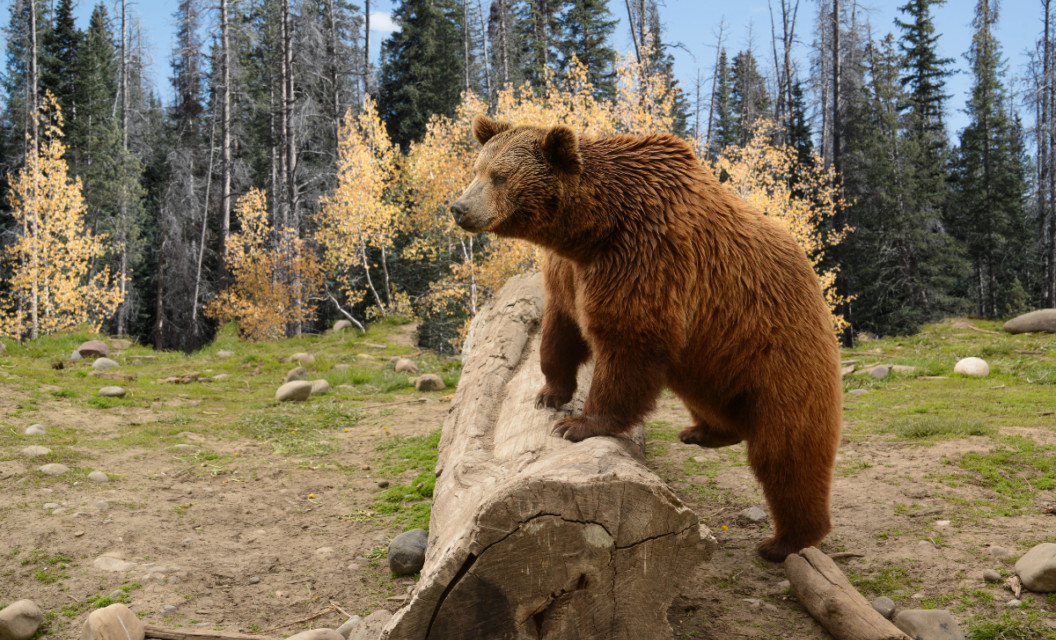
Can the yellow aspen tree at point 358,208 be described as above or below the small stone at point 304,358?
above

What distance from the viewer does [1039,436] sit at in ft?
17.6

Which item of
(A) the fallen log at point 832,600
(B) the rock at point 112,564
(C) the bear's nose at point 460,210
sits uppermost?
(C) the bear's nose at point 460,210

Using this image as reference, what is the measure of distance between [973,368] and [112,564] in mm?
9939

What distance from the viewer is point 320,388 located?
365 inches

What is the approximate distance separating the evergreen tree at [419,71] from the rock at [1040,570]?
30.2 meters

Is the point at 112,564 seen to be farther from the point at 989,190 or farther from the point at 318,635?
the point at 989,190

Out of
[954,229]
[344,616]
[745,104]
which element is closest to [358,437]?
[344,616]

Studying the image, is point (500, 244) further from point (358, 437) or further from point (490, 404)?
point (490, 404)

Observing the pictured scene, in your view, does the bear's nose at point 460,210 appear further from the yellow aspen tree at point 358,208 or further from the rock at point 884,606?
the yellow aspen tree at point 358,208

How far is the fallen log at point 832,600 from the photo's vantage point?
2637 millimetres

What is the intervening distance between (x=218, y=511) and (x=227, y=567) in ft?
3.31

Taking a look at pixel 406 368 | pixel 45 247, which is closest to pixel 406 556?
pixel 406 368

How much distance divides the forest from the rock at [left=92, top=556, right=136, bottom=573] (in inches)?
420

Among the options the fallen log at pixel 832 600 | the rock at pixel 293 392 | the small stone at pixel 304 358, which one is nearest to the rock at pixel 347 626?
the fallen log at pixel 832 600
